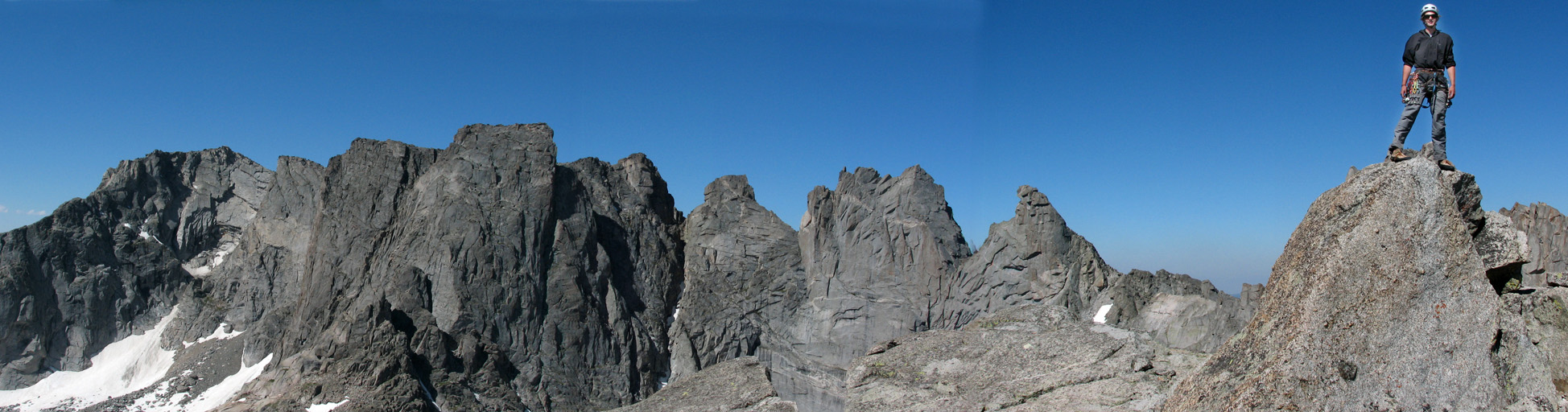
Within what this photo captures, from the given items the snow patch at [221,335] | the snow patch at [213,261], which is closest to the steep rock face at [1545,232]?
the snow patch at [221,335]

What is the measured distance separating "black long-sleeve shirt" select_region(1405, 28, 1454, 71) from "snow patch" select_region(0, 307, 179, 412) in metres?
98.7

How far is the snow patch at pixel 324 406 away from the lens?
6241 cm

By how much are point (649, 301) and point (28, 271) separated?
5925 cm

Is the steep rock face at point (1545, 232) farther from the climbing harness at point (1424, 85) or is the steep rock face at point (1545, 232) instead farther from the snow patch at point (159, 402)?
the snow patch at point (159, 402)

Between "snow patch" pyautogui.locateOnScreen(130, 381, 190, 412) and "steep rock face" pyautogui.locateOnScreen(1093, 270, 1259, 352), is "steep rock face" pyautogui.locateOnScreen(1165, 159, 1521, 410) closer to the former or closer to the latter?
"steep rock face" pyautogui.locateOnScreen(1093, 270, 1259, 352)

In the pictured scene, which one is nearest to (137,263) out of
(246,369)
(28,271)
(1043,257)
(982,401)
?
(28,271)

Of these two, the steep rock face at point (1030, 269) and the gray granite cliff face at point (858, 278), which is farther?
the gray granite cliff face at point (858, 278)

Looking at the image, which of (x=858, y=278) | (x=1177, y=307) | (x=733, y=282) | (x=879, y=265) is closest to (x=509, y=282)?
(x=733, y=282)

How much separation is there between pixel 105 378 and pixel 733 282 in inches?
2330

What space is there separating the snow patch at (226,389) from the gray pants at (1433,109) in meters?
82.4

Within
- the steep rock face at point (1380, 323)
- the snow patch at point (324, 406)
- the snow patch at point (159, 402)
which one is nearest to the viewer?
the steep rock face at point (1380, 323)

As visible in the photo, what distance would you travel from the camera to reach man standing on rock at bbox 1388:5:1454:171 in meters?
8.37

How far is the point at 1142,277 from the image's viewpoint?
65.0 metres

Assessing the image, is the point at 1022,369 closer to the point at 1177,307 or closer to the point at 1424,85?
the point at 1424,85
